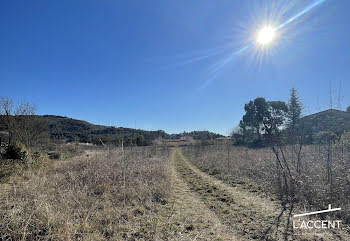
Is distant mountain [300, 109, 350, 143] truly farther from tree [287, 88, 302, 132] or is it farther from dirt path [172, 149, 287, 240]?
dirt path [172, 149, 287, 240]

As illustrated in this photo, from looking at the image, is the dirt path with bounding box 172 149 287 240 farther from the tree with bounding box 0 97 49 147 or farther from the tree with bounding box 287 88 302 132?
the tree with bounding box 0 97 49 147

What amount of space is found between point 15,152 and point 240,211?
10118 millimetres

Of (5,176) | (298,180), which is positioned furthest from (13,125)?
(298,180)

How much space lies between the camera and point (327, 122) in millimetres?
4840

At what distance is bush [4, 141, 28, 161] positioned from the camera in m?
7.01

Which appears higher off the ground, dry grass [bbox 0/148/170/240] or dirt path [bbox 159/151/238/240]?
dry grass [bbox 0/148/170/240]

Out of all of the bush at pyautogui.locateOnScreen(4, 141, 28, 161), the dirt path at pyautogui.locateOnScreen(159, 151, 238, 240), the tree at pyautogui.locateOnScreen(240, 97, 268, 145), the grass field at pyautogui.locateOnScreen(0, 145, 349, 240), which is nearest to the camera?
the grass field at pyautogui.locateOnScreen(0, 145, 349, 240)

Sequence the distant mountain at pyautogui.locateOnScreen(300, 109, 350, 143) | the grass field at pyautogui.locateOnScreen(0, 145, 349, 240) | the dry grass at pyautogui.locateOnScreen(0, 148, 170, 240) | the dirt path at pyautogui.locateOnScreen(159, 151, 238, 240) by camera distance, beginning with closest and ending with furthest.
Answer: the dry grass at pyautogui.locateOnScreen(0, 148, 170, 240) < the grass field at pyautogui.locateOnScreen(0, 145, 349, 240) < the dirt path at pyautogui.locateOnScreen(159, 151, 238, 240) < the distant mountain at pyautogui.locateOnScreen(300, 109, 350, 143)

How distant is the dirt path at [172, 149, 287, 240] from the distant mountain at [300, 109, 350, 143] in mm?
3195

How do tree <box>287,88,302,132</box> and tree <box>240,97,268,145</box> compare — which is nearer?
tree <box>287,88,302,132</box>

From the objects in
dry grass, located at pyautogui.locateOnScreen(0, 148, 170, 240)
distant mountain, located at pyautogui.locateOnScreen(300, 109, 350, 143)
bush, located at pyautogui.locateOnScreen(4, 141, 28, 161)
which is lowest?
dry grass, located at pyautogui.locateOnScreen(0, 148, 170, 240)

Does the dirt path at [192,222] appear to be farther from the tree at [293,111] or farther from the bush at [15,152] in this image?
the bush at [15,152]

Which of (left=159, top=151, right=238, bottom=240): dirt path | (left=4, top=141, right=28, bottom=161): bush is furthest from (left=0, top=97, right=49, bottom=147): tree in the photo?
(left=159, top=151, right=238, bottom=240): dirt path

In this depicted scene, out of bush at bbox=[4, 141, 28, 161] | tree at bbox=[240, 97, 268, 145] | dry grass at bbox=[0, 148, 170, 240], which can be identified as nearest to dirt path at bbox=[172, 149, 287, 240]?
dry grass at bbox=[0, 148, 170, 240]
